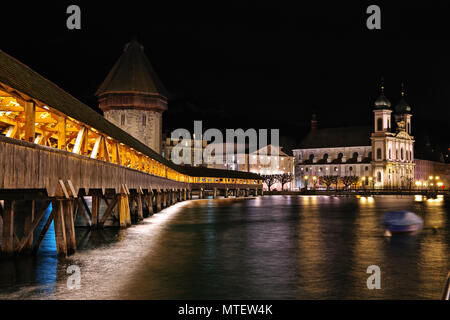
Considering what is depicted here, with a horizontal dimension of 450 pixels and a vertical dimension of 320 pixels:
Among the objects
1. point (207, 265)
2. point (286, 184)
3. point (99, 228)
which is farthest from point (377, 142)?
point (207, 265)

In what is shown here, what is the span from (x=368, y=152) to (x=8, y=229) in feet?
448

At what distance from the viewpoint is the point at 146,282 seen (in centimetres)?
1611

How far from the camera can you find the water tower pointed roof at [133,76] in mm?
73812

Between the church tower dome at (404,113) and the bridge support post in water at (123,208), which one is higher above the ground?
the church tower dome at (404,113)

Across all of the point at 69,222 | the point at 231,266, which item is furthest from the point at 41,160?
the point at 231,266

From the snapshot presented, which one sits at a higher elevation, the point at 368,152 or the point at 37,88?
the point at 368,152

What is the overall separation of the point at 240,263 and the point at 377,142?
12401 cm

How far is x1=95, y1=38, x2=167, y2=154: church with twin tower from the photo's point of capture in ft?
238

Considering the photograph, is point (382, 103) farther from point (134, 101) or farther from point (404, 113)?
point (134, 101)

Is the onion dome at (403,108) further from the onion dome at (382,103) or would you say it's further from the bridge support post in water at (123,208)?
the bridge support post in water at (123,208)

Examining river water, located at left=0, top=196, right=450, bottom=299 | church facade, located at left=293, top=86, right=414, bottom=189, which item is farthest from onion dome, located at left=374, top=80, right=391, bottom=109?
river water, located at left=0, top=196, right=450, bottom=299

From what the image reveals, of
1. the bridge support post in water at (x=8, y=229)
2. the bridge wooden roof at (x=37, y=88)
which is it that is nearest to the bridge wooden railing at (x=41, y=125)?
the bridge wooden roof at (x=37, y=88)

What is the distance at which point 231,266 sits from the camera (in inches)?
781

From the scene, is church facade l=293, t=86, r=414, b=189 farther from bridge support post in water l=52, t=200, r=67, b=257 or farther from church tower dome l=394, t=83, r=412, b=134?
bridge support post in water l=52, t=200, r=67, b=257
